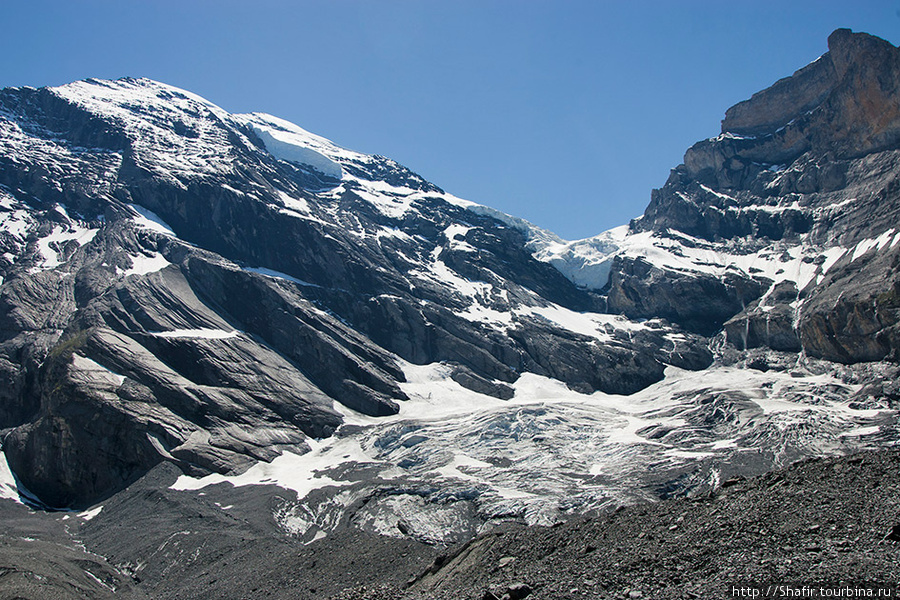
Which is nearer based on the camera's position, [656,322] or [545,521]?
[545,521]

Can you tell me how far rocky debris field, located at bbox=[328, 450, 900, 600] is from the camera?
71.6 ft

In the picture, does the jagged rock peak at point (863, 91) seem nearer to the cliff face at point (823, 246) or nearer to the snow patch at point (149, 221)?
the cliff face at point (823, 246)

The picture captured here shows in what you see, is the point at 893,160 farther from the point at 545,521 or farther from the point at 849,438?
the point at 545,521

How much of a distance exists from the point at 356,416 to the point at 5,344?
6523 centimetres

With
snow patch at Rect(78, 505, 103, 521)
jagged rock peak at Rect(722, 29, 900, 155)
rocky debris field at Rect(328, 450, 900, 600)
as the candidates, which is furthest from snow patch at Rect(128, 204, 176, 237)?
jagged rock peak at Rect(722, 29, 900, 155)

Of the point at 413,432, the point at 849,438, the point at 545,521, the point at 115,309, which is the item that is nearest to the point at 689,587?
the point at 545,521

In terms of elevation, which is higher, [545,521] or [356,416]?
[356,416]

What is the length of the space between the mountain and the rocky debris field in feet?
48.5

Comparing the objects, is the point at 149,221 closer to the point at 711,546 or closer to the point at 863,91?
the point at 711,546

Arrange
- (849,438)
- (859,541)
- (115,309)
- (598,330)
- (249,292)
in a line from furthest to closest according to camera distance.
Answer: (598,330) → (249,292) → (115,309) → (849,438) → (859,541)

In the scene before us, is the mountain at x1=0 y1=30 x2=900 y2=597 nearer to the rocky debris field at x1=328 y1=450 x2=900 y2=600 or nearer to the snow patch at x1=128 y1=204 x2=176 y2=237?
the snow patch at x1=128 y1=204 x2=176 y2=237

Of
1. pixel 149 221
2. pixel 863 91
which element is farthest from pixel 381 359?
pixel 863 91

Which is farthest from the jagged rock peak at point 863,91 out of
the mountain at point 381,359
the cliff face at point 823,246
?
the mountain at point 381,359

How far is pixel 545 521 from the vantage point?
6925 cm
